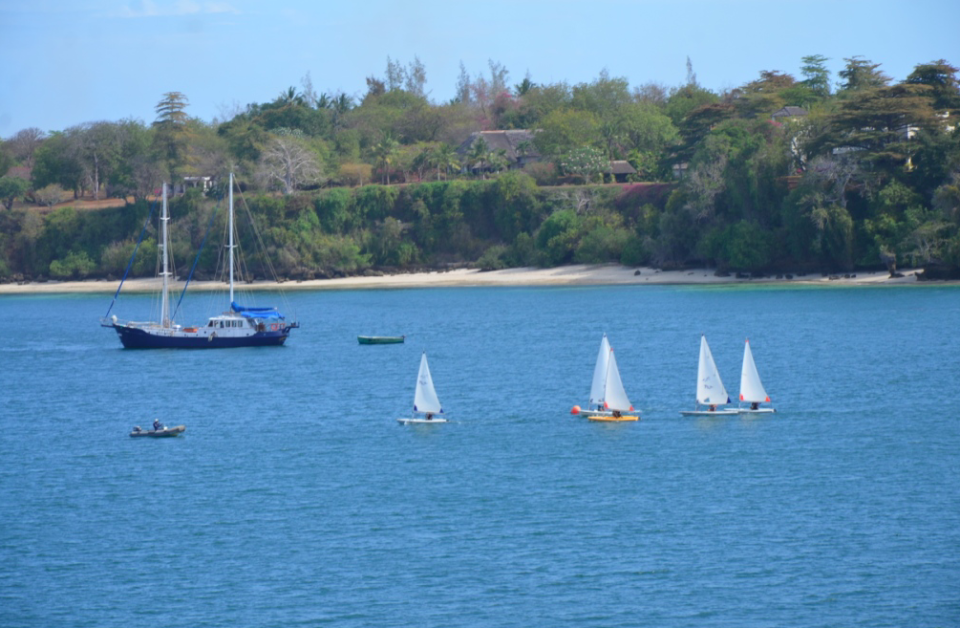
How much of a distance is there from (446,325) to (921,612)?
56.0 meters

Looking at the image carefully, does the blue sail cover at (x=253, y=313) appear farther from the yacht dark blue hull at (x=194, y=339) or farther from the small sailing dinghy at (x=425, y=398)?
the small sailing dinghy at (x=425, y=398)

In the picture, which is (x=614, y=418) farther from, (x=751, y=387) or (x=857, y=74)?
(x=857, y=74)

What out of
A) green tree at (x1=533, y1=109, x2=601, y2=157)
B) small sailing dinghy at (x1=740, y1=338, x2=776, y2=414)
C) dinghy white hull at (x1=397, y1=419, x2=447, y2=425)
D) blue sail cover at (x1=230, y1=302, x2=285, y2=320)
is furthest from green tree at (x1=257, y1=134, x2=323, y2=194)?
small sailing dinghy at (x1=740, y1=338, x2=776, y2=414)

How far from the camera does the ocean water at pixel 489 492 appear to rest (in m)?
27.9

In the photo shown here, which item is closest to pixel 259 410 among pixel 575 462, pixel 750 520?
pixel 575 462

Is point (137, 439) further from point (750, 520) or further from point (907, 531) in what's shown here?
point (907, 531)

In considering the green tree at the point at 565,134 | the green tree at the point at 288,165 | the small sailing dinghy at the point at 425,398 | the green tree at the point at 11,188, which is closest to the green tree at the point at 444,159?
the green tree at the point at 565,134

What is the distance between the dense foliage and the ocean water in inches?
1191

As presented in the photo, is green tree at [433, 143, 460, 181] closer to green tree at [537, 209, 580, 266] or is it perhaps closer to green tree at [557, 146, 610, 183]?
green tree at [557, 146, 610, 183]

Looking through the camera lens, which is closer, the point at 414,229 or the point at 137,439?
the point at 137,439

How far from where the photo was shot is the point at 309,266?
123812 millimetres

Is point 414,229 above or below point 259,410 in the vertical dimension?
above

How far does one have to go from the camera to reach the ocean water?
27.9 metres

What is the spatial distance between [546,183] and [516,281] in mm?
17233
